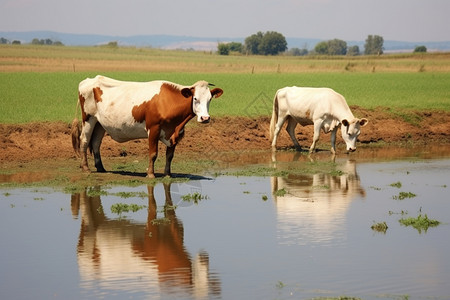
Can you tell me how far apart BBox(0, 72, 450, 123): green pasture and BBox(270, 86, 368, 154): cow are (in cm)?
338

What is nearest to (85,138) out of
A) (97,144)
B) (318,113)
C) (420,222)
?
(97,144)

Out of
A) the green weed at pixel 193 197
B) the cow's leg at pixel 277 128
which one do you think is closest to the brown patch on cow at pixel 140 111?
the green weed at pixel 193 197

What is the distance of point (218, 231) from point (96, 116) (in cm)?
695

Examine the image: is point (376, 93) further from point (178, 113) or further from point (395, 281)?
point (395, 281)

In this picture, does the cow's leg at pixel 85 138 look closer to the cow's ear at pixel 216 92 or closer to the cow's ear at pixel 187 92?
the cow's ear at pixel 187 92

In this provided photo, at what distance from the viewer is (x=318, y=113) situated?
23.9 meters

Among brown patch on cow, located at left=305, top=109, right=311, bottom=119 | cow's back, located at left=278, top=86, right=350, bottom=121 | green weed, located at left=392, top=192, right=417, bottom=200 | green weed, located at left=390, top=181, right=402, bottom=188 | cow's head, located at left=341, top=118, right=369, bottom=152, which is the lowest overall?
green weed, located at left=390, top=181, right=402, bottom=188

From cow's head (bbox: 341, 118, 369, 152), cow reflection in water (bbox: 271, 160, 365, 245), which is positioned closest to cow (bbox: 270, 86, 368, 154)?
cow's head (bbox: 341, 118, 369, 152)

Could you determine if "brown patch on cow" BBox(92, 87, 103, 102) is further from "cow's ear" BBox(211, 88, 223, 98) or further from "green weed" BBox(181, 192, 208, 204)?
"green weed" BBox(181, 192, 208, 204)

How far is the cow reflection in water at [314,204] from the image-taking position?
1332 centimetres

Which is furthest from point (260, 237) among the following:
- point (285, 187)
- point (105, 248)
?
point (285, 187)

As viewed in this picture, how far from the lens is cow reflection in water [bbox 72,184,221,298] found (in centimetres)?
1046

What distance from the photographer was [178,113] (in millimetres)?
18578

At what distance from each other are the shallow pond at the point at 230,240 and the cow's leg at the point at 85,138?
7.06 feet
